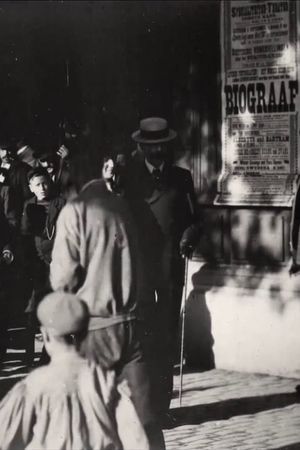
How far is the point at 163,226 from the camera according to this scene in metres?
8.08

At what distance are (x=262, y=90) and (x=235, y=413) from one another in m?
2.24

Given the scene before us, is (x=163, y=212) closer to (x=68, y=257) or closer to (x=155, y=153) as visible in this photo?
(x=155, y=153)

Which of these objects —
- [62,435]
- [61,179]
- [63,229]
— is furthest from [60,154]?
[62,435]

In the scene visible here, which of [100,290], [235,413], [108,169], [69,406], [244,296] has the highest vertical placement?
[108,169]

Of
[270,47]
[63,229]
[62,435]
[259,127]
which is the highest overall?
[270,47]

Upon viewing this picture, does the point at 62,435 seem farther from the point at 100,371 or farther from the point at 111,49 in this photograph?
the point at 111,49

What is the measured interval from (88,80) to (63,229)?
1.45 m

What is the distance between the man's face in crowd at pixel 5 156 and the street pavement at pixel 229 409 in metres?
1.49

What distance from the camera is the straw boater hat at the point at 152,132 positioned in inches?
308

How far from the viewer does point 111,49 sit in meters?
7.93

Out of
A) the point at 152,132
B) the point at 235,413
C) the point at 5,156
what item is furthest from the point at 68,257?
the point at 235,413

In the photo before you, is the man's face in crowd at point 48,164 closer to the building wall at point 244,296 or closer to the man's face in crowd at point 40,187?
the man's face in crowd at point 40,187

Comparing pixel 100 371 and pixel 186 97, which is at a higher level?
pixel 186 97

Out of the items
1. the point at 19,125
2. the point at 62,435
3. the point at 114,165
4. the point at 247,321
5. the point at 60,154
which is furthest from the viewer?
the point at 247,321
